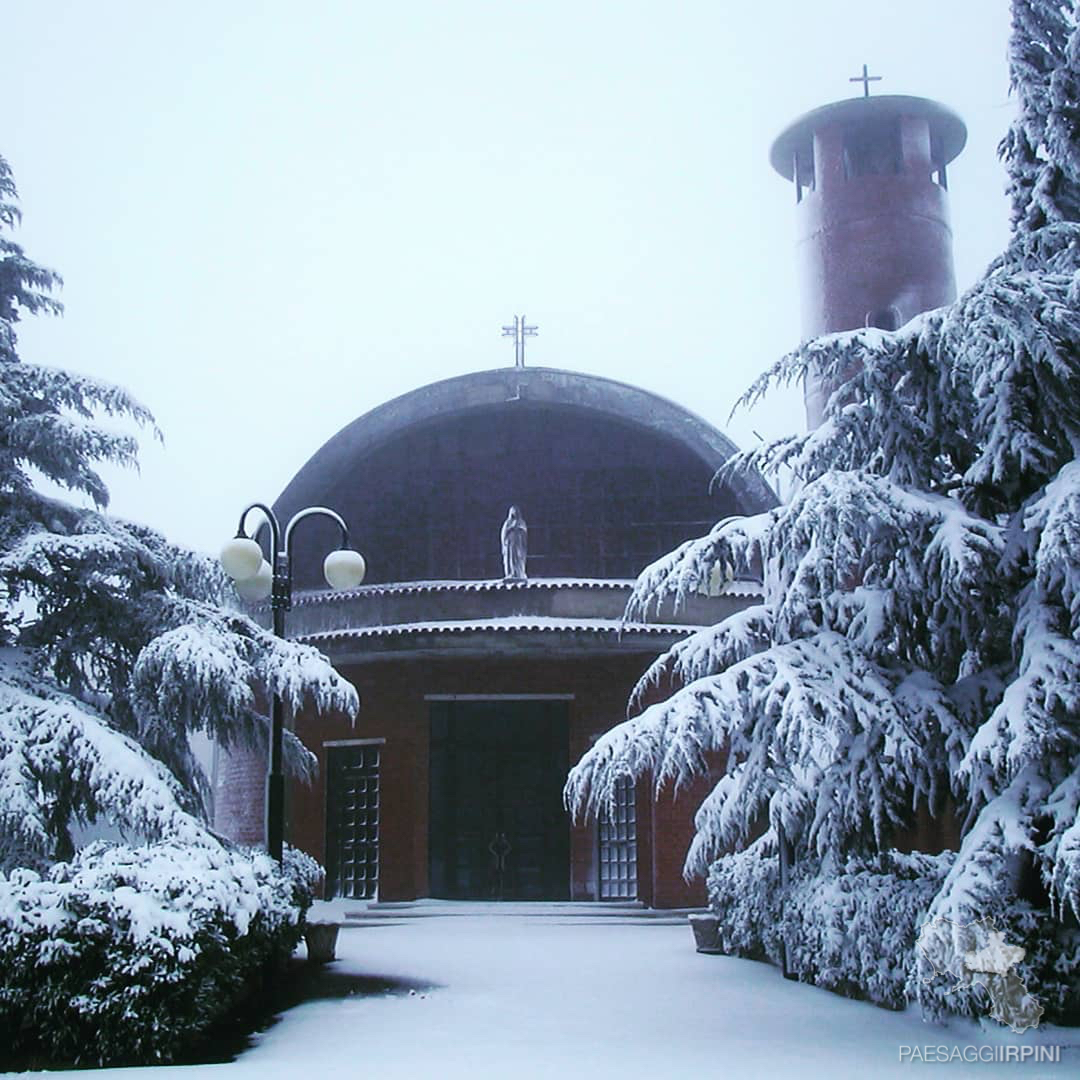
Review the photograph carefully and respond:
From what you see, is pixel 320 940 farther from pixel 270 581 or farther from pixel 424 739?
pixel 424 739

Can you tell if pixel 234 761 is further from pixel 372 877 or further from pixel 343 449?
pixel 343 449

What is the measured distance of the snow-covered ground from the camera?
24.4ft

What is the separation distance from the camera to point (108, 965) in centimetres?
773

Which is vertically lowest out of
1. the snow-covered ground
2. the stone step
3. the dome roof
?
the snow-covered ground

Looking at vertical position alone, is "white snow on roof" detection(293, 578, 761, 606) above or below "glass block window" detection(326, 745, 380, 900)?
above

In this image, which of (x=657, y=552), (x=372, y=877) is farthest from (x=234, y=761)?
(x=657, y=552)

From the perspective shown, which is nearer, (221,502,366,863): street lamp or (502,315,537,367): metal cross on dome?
(221,502,366,863): street lamp

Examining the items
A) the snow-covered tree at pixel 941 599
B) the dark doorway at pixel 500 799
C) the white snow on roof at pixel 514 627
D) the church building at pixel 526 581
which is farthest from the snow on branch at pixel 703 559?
the dark doorway at pixel 500 799

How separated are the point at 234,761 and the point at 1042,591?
52.9ft

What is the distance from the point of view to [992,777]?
8.72 metres

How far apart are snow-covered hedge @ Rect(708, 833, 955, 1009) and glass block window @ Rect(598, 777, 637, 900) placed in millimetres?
6551

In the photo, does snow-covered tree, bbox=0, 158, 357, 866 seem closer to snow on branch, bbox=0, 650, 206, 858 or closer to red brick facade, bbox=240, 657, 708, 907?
snow on branch, bbox=0, 650, 206, 858
